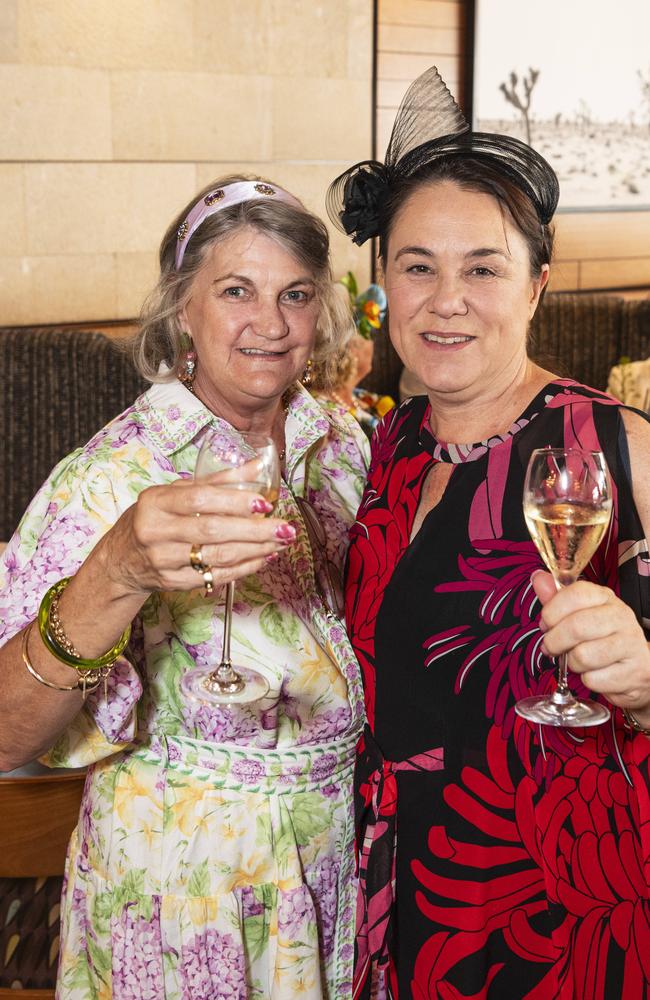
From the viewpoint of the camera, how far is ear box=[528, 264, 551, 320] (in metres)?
1.83

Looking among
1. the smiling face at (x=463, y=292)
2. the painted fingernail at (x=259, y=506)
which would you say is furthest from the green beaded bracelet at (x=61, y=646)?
the smiling face at (x=463, y=292)

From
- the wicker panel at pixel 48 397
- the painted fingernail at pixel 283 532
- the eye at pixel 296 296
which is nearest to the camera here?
the painted fingernail at pixel 283 532

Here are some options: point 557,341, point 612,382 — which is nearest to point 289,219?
point 612,382

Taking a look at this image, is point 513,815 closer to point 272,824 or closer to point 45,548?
point 272,824

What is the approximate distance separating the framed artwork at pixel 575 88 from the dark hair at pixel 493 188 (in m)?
4.30

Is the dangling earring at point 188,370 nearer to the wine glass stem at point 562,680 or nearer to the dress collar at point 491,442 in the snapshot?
the dress collar at point 491,442

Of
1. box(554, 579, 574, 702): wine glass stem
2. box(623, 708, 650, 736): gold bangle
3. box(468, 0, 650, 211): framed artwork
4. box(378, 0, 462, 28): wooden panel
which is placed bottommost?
box(623, 708, 650, 736): gold bangle

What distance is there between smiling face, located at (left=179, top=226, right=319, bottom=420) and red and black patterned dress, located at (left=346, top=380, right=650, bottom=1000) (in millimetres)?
335

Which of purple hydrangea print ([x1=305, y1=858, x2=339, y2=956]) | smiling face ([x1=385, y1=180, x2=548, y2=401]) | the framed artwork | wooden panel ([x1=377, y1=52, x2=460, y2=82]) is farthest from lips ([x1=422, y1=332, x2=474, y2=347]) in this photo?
the framed artwork

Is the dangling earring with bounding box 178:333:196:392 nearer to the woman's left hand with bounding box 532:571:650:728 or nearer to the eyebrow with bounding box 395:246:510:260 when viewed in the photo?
the eyebrow with bounding box 395:246:510:260

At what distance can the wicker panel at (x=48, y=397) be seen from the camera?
443 cm

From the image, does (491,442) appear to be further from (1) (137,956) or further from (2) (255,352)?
(1) (137,956)

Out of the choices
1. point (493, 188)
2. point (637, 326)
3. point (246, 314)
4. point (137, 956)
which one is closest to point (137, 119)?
point (637, 326)

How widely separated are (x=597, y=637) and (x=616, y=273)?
5695mm
